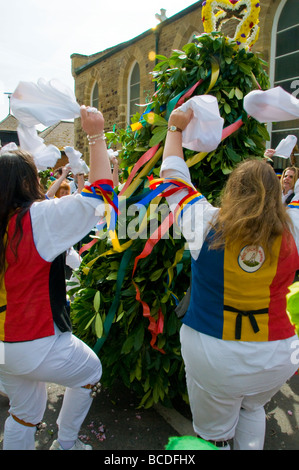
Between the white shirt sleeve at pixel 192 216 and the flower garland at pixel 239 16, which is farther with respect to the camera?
the flower garland at pixel 239 16

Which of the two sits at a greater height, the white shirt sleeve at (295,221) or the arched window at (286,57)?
the arched window at (286,57)

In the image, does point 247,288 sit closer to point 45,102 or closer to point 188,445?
point 188,445

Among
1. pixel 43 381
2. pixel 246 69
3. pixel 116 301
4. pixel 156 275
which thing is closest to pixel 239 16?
pixel 246 69

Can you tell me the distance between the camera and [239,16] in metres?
2.55

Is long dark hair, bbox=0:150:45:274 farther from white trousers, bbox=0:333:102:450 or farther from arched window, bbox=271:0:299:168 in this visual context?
arched window, bbox=271:0:299:168

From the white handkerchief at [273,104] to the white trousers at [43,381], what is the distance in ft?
5.05

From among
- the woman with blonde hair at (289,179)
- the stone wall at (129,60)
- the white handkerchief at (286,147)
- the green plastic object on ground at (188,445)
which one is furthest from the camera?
the stone wall at (129,60)

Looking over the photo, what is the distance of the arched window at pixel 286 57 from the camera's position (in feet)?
26.8

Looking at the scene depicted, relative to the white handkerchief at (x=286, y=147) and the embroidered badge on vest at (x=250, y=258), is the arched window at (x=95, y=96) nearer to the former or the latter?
the white handkerchief at (x=286, y=147)

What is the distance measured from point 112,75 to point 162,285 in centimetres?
1496

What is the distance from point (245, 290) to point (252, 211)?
0.34 m

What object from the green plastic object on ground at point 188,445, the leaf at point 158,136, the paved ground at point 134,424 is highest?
the leaf at point 158,136

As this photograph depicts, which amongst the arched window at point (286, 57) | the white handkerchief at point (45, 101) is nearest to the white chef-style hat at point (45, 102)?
the white handkerchief at point (45, 101)
